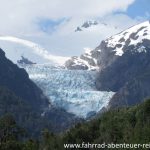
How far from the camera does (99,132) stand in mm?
124438

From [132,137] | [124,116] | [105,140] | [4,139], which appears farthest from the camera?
[124,116]

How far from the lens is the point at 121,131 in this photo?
115 m

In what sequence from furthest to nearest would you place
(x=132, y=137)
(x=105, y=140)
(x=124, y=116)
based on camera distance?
(x=124, y=116) < (x=105, y=140) < (x=132, y=137)

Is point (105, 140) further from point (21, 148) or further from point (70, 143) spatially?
point (21, 148)

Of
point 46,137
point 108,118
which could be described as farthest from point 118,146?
point 108,118

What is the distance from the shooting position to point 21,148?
98625 mm

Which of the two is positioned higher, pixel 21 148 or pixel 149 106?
pixel 149 106

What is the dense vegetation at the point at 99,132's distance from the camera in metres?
97.6

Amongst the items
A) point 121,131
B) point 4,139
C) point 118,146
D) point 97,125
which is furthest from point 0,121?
point 97,125

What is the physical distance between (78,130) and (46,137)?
380 inches

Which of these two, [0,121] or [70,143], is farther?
[70,143]

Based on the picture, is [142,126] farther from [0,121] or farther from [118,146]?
[0,121]

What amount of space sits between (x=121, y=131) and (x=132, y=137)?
1184 centimetres

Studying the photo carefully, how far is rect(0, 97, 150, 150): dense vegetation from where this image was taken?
97625 mm
